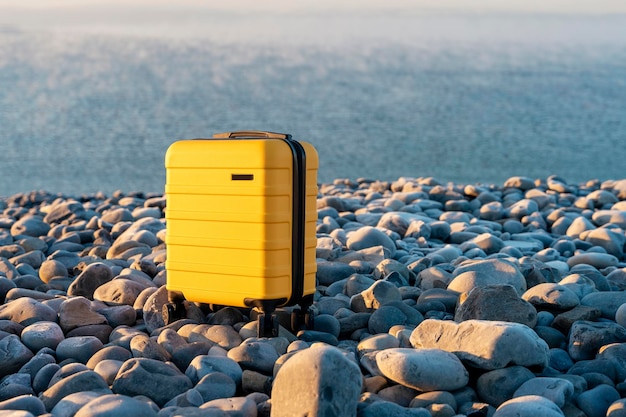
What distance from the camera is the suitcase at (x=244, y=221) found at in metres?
4.02

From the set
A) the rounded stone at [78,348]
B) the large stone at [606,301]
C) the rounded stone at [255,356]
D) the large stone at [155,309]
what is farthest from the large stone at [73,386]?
the large stone at [606,301]

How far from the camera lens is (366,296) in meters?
4.57

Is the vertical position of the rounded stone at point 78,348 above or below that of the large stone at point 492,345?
below

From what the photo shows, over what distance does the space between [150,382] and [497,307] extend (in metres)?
1.73

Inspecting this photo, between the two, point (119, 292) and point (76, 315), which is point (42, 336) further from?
point (119, 292)

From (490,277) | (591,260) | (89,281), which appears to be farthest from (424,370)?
(591,260)

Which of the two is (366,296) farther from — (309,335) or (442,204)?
(442,204)

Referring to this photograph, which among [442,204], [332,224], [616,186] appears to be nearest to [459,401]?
A: [332,224]

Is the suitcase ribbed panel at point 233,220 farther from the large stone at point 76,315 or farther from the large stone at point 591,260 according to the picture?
the large stone at point 591,260

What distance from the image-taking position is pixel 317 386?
9.92 ft

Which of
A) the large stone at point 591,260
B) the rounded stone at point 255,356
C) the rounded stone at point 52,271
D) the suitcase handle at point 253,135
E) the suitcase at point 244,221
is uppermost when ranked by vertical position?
the suitcase handle at point 253,135

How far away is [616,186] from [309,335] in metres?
6.85

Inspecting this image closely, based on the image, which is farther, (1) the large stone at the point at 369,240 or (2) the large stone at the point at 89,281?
(1) the large stone at the point at 369,240

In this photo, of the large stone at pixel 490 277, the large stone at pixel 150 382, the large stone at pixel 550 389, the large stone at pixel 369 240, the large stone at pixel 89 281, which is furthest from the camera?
the large stone at pixel 369 240
